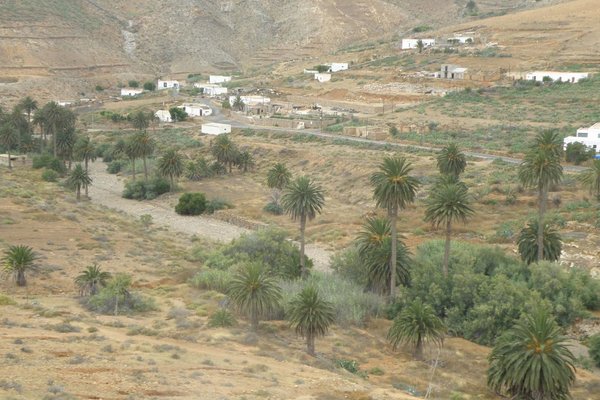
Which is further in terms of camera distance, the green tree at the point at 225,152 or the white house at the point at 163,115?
the white house at the point at 163,115

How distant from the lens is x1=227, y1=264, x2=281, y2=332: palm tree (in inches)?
1117

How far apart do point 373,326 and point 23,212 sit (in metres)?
26.1

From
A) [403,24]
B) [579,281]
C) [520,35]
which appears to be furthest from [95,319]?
[403,24]

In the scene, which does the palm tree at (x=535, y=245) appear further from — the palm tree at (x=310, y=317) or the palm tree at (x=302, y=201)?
the palm tree at (x=310, y=317)

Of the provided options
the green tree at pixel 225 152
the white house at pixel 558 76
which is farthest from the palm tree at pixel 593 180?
the white house at pixel 558 76

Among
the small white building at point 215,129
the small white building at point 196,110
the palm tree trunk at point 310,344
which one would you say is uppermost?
the small white building at point 196,110

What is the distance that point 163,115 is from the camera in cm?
10156

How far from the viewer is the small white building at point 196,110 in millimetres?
102938

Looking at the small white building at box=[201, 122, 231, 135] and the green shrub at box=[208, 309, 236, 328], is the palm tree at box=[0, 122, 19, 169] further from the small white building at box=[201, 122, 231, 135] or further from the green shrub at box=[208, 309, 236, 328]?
the green shrub at box=[208, 309, 236, 328]

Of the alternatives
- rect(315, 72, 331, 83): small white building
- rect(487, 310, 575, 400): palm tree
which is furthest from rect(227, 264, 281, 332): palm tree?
rect(315, 72, 331, 83): small white building

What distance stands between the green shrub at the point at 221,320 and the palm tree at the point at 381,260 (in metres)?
8.81

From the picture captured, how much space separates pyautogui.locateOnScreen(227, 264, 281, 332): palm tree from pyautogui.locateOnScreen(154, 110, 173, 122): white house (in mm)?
73829

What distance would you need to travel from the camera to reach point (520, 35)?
117 m

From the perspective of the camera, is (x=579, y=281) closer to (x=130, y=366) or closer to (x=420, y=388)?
(x=420, y=388)
